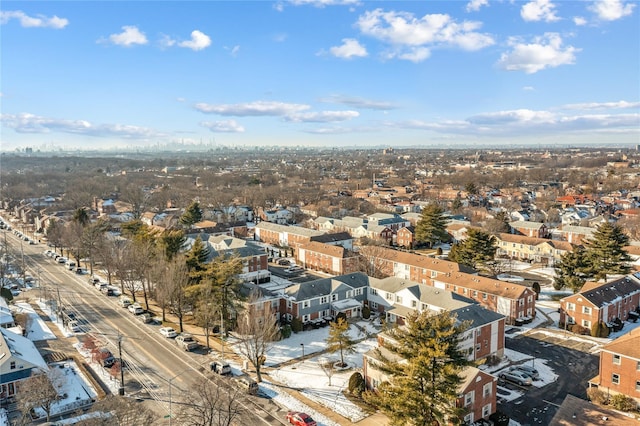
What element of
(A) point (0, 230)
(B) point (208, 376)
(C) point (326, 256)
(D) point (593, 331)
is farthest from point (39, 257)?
(D) point (593, 331)

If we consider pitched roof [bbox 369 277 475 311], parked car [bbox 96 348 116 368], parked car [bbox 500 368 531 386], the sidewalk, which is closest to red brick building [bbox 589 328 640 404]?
parked car [bbox 500 368 531 386]

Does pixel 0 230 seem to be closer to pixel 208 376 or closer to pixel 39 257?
pixel 39 257

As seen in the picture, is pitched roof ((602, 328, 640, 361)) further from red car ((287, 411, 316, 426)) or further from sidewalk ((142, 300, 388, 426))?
red car ((287, 411, 316, 426))

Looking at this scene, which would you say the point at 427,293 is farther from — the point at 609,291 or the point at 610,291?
the point at 610,291

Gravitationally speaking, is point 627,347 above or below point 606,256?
below

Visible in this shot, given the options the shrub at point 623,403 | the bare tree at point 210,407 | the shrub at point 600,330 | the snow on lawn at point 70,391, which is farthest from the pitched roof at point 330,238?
the shrub at point 623,403

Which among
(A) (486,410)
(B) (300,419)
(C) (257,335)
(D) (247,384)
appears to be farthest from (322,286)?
(A) (486,410)
